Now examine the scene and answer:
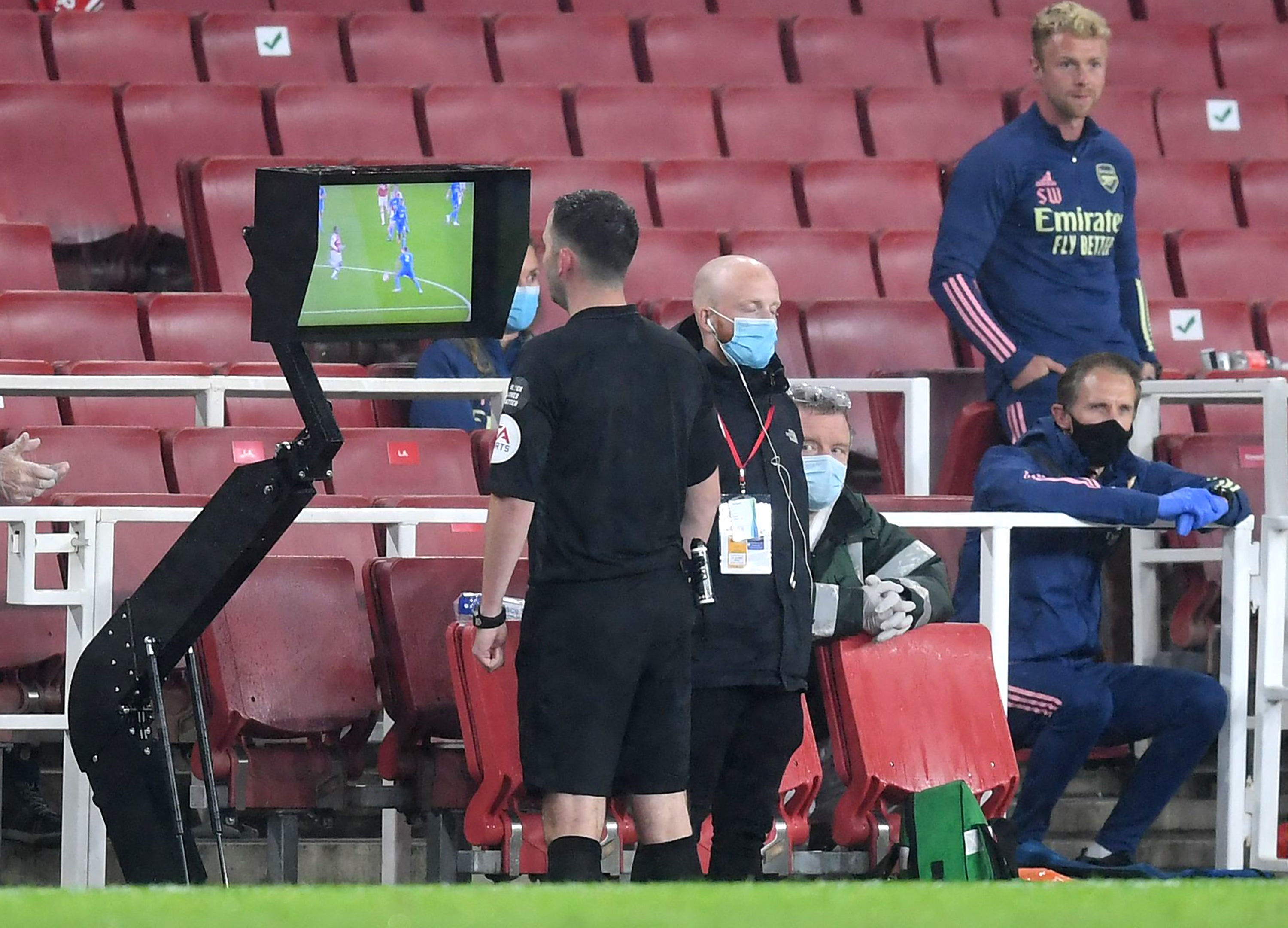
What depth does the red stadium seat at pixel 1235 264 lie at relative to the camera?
6574mm

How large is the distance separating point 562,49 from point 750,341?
12.9 feet

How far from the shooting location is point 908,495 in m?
4.45

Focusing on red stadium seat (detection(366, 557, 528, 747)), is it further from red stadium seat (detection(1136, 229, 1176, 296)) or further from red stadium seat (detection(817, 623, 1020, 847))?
red stadium seat (detection(1136, 229, 1176, 296))

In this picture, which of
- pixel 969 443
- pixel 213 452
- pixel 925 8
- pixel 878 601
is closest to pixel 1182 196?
pixel 925 8

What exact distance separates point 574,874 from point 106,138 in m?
3.77

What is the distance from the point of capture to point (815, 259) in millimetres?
6207

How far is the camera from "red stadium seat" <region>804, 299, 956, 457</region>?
18.4ft

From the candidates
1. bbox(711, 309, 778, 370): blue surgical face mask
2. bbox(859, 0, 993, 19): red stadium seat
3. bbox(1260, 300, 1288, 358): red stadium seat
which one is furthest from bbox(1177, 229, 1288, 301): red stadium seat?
bbox(711, 309, 778, 370): blue surgical face mask

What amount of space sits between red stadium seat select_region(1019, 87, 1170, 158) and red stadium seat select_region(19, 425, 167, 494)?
3641mm

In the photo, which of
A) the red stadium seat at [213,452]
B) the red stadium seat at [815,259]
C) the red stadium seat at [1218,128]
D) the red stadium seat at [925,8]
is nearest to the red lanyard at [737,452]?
the red stadium seat at [213,452]

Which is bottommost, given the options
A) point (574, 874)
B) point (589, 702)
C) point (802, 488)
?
point (574, 874)

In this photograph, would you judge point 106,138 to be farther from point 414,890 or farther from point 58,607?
point 414,890

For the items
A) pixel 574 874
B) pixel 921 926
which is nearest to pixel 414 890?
pixel 921 926

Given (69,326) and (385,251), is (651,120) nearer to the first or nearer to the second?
(69,326)
